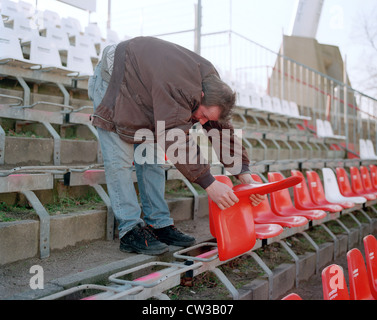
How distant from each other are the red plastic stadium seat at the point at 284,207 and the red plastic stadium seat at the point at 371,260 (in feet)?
3.06

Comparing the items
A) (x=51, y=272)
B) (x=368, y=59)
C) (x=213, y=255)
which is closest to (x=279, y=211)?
(x=213, y=255)

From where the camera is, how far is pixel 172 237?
220 centimetres

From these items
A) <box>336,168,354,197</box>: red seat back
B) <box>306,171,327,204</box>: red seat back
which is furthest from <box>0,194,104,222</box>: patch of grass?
<box>336,168,354,197</box>: red seat back

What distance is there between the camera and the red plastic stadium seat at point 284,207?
9.96 feet

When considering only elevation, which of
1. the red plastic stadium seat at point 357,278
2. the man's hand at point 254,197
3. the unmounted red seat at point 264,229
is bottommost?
the red plastic stadium seat at point 357,278

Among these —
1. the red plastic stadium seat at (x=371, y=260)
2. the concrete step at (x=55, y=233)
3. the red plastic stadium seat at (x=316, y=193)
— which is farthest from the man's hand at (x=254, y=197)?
the red plastic stadium seat at (x=316, y=193)

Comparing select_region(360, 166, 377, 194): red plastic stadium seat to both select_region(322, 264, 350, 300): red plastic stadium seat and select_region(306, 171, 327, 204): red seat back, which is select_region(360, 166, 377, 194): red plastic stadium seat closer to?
select_region(306, 171, 327, 204): red seat back

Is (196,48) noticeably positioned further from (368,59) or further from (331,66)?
(331,66)

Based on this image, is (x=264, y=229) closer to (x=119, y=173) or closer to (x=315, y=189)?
(x=119, y=173)

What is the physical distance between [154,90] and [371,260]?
4.70ft

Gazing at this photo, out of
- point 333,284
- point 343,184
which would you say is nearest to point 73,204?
point 333,284

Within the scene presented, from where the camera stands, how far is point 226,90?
1757 millimetres

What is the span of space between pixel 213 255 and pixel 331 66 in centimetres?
1367

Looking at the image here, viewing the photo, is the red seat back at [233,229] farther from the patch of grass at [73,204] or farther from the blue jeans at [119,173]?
the patch of grass at [73,204]
